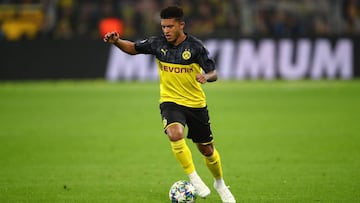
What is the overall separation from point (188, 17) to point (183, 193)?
2190 cm

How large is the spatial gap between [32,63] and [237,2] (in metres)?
8.44

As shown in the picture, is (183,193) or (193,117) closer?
(183,193)

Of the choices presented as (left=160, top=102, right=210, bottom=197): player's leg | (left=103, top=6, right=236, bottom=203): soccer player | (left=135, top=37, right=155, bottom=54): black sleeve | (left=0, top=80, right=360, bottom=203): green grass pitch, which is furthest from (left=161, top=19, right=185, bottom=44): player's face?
(left=0, top=80, right=360, bottom=203): green grass pitch

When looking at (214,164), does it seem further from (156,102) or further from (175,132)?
(156,102)

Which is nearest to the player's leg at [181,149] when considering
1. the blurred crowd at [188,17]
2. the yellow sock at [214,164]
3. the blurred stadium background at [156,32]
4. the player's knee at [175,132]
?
the player's knee at [175,132]

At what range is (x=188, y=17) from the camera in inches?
1166

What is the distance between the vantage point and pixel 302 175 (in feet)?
34.1

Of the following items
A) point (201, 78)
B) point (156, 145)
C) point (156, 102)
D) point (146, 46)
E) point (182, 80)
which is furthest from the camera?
point (156, 102)

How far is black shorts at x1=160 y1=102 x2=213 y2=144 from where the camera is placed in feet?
27.7

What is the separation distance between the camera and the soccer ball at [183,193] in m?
8.14

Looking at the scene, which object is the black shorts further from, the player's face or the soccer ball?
the player's face

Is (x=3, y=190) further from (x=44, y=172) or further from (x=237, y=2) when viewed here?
(x=237, y=2)

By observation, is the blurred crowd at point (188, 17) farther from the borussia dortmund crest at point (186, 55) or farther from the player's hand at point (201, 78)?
the player's hand at point (201, 78)

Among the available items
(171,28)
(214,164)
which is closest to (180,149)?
(214,164)
